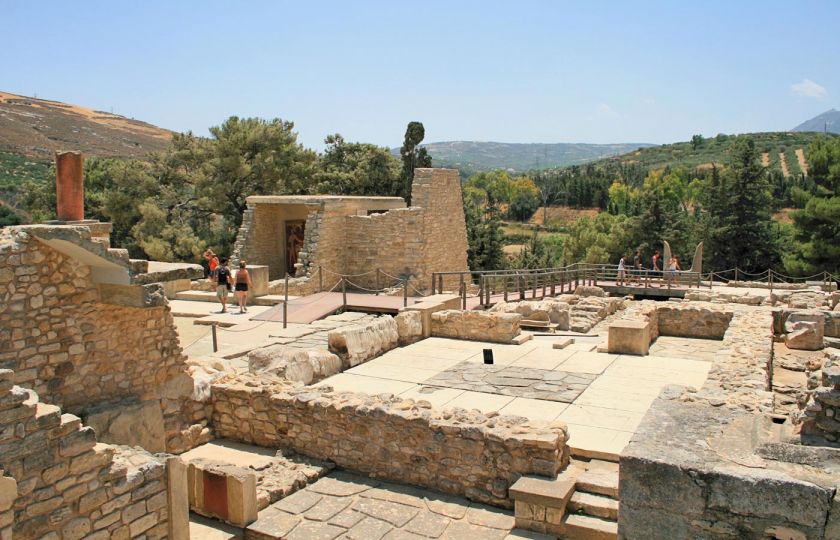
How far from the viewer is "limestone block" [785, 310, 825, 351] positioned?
40.6ft

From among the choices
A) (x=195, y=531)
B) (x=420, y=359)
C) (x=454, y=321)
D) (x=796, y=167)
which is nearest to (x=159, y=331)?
(x=195, y=531)

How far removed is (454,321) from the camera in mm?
13062

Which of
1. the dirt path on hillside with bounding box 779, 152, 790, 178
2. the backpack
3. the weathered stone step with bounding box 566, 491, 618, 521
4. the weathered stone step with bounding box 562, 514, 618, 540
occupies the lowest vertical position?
the weathered stone step with bounding box 562, 514, 618, 540

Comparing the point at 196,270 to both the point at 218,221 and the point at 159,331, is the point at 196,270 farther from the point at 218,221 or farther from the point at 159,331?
the point at 218,221

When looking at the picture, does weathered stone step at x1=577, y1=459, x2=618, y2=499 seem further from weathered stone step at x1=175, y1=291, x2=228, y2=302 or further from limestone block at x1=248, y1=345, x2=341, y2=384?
weathered stone step at x1=175, y1=291, x2=228, y2=302

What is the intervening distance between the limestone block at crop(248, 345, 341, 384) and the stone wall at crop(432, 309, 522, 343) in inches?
127

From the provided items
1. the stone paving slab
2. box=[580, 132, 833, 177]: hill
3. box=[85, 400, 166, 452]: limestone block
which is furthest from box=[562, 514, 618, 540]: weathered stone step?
box=[580, 132, 833, 177]: hill

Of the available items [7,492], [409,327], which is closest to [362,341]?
[409,327]

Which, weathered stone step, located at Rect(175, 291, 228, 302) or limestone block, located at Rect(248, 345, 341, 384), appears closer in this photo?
limestone block, located at Rect(248, 345, 341, 384)

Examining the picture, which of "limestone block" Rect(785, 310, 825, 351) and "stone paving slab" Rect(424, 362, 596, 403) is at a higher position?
"limestone block" Rect(785, 310, 825, 351)

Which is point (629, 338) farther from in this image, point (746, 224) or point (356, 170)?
point (746, 224)

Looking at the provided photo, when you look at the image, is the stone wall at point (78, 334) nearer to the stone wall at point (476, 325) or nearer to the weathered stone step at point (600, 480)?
the weathered stone step at point (600, 480)

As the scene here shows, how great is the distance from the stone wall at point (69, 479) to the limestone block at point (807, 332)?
11.5 metres

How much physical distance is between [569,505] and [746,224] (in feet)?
114
